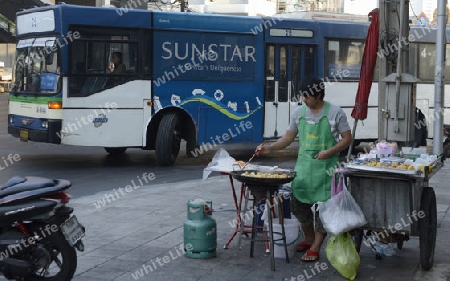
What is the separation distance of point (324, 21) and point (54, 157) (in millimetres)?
6764

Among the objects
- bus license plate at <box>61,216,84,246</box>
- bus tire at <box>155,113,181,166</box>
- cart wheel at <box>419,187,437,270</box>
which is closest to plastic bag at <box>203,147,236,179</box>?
bus license plate at <box>61,216,84,246</box>

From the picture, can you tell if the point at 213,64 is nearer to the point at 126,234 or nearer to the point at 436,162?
the point at 126,234

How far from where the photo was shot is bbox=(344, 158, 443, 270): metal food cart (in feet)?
21.3

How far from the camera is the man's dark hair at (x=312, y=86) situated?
690 centimetres

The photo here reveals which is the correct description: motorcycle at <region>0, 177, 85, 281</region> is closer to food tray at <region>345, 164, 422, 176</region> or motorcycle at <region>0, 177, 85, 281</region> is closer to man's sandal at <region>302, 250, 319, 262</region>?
man's sandal at <region>302, 250, 319, 262</region>

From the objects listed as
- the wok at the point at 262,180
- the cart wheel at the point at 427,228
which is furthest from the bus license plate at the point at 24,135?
the cart wheel at the point at 427,228

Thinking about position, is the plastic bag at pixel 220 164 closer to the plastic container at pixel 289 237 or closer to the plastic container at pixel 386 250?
the plastic container at pixel 289 237

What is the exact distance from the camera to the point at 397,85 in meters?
9.28

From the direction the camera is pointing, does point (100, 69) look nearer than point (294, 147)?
Yes

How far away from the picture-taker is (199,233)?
7.05 metres

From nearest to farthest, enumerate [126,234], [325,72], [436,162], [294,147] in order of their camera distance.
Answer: [436,162]
[126,234]
[325,72]
[294,147]

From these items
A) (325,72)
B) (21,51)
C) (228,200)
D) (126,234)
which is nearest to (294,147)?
(325,72)

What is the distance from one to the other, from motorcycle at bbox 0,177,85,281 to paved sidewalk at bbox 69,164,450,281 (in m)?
0.40

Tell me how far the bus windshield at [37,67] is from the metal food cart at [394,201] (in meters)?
8.63
